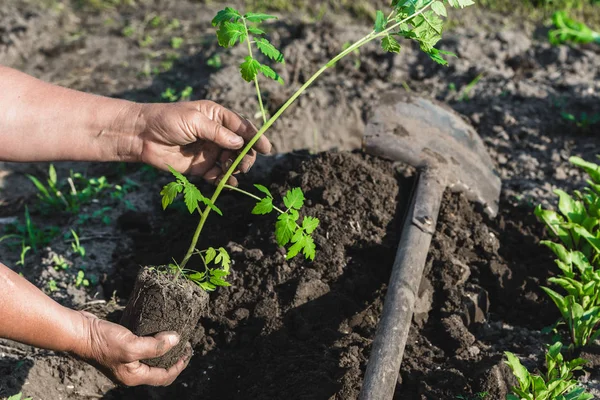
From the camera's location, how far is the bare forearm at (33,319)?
2389 millimetres


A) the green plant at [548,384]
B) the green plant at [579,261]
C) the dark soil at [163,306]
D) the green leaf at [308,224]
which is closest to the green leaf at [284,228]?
the green leaf at [308,224]

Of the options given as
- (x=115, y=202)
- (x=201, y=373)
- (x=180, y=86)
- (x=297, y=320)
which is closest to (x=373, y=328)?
(x=297, y=320)

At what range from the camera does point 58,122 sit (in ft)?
10.4

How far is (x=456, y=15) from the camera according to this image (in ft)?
19.7

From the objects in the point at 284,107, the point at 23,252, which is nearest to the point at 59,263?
the point at 23,252

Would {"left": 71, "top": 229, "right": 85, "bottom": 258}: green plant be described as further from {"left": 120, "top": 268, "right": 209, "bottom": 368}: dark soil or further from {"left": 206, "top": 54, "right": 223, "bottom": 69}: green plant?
{"left": 206, "top": 54, "right": 223, "bottom": 69}: green plant

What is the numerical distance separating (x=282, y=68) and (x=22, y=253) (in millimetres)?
2125

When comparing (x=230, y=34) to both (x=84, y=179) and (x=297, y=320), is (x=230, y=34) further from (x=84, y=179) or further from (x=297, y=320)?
(x=84, y=179)

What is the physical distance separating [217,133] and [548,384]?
5.15ft

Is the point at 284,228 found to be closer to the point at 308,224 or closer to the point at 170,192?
the point at 308,224

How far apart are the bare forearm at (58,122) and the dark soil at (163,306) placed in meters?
0.73

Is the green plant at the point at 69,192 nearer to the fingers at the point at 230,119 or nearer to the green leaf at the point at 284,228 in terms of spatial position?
the fingers at the point at 230,119

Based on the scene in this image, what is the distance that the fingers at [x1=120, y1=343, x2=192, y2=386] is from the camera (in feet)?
8.87

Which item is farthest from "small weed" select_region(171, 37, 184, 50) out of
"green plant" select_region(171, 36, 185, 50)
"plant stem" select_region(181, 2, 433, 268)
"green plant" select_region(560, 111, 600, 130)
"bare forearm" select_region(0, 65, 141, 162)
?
"plant stem" select_region(181, 2, 433, 268)
